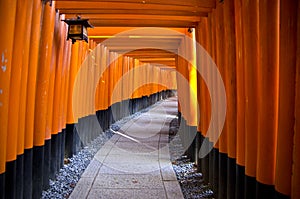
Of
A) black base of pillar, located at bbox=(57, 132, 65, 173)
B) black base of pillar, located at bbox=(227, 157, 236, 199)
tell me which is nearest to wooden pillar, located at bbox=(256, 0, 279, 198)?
black base of pillar, located at bbox=(227, 157, 236, 199)

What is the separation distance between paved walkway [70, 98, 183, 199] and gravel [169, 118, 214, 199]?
121 millimetres

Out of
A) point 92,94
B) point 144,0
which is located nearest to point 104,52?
point 92,94

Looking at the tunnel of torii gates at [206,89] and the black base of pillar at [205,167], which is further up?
the tunnel of torii gates at [206,89]

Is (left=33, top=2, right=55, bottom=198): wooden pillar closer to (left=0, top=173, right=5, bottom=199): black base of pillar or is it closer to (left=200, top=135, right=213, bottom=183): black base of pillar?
(left=0, top=173, right=5, bottom=199): black base of pillar

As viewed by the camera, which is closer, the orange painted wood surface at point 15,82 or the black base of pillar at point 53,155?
the orange painted wood surface at point 15,82

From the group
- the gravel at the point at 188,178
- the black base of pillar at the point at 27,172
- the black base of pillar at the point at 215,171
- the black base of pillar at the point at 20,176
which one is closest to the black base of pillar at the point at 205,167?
the gravel at the point at 188,178

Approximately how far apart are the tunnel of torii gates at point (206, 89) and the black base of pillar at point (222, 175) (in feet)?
0.07

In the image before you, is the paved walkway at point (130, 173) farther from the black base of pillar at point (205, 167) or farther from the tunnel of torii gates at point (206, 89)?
the tunnel of torii gates at point (206, 89)

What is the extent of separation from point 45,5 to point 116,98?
27.7 ft

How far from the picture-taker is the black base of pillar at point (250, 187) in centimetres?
273

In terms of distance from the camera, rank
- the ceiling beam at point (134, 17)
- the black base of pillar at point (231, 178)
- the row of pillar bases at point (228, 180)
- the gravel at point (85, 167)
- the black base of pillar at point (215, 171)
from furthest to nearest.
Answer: the ceiling beam at point (134, 17) < the gravel at point (85, 167) < the black base of pillar at point (215, 171) < the black base of pillar at point (231, 178) < the row of pillar bases at point (228, 180)

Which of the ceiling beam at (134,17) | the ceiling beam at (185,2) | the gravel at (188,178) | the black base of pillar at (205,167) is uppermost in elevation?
the ceiling beam at (134,17)

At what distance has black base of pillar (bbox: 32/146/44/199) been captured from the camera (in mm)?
3982

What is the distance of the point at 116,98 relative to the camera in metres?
12.3
